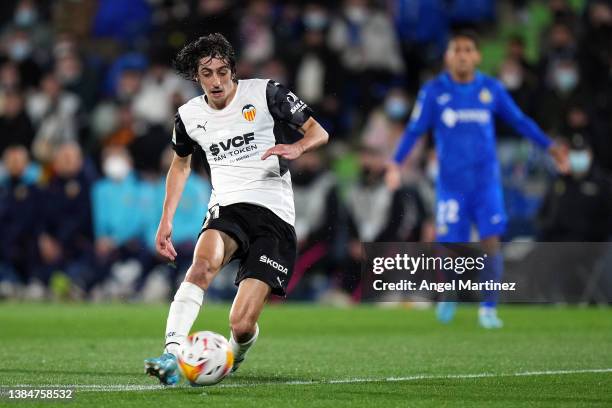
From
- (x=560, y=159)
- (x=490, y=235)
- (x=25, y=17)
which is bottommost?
(x=490, y=235)

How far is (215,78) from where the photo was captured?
8.02m

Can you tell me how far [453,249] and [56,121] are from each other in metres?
9.61

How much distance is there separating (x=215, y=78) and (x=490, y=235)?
5.43 metres

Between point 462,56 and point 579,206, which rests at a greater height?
point 462,56

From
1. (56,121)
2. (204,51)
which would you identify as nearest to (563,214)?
(56,121)

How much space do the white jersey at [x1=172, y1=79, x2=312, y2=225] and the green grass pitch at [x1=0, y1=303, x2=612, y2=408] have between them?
118 cm

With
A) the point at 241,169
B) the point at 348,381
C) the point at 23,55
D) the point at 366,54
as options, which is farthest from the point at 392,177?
the point at 23,55

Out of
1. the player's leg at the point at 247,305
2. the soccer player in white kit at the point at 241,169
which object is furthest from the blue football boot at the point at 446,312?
the player's leg at the point at 247,305

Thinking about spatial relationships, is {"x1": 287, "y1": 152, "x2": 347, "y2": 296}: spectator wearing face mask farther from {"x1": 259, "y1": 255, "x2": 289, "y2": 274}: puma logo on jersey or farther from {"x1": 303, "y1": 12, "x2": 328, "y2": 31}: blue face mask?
{"x1": 259, "y1": 255, "x2": 289, "y2": 274}: puma logo on jersey

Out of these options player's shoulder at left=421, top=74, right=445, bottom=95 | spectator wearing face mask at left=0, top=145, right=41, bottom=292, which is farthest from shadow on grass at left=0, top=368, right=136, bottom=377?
spectator wearing face mask at left=0, top=145, right=41, bottom=292

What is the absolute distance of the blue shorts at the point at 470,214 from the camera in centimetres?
1279

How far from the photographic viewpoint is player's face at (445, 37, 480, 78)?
12.7 metres

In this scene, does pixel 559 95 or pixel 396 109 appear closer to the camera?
pixel 559 95

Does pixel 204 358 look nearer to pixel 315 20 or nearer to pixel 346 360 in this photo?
pixel 346 360
